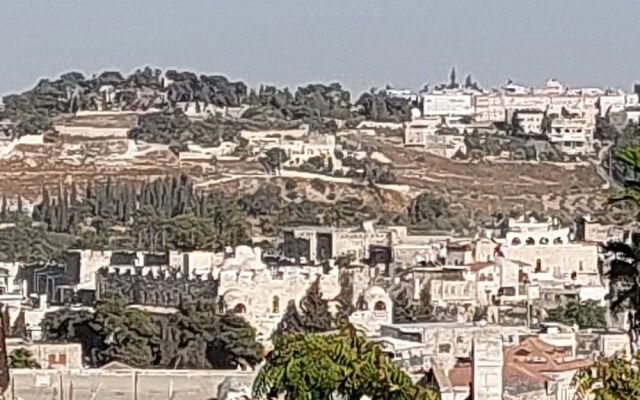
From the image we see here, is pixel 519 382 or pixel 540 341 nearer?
pixel 519 382

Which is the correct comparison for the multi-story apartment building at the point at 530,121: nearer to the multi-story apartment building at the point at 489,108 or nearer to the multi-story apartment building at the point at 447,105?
the multi-story apartment building at the point at 489,108

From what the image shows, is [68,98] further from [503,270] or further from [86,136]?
[503,270]

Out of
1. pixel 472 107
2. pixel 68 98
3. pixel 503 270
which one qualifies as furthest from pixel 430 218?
pixel 472 107

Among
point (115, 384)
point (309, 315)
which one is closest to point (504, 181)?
point (309, 315)

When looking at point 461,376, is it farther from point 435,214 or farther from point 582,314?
point 435,214

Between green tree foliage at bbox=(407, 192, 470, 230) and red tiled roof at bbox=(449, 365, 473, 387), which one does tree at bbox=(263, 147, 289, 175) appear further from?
red tiled roof at bbox=(449, 365, 473, 387)

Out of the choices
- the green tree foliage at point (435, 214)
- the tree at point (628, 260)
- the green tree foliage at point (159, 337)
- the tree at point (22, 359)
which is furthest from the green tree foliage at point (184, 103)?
the tree at point (628, 260)
